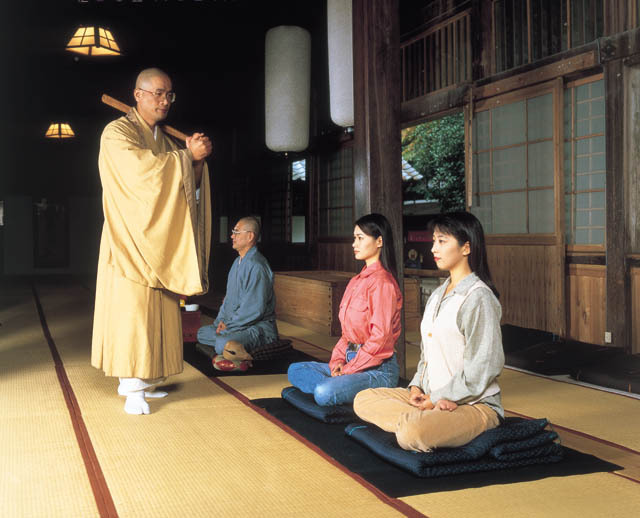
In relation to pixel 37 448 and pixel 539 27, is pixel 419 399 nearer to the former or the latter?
pixel 37 448

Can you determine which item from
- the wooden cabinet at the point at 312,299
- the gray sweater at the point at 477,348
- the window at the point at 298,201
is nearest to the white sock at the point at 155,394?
the gray sweater at the point at 477,348

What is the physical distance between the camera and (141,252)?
3.18m

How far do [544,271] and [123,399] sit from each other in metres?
3.12

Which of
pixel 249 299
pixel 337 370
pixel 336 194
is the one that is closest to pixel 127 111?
pixel 249 299

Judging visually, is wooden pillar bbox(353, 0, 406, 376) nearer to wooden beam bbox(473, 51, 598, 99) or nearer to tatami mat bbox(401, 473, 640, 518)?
wooden beam bbox(473, 51, 598, 99)

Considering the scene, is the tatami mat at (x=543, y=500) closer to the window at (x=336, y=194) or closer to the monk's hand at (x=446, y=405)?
the monk's hand at (x=446, y=405)

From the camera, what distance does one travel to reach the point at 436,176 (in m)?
10.6

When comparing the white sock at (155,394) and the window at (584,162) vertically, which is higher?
the window at (584,162)

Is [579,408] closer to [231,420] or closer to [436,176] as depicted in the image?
[231,420]

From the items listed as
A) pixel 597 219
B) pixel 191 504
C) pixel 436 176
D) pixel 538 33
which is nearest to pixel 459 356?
pixel 191 504

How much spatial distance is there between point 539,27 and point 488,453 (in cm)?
368

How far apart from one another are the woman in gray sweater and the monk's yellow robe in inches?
50.8

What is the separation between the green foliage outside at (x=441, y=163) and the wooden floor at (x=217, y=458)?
21.3 feet

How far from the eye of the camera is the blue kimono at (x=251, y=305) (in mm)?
4352
